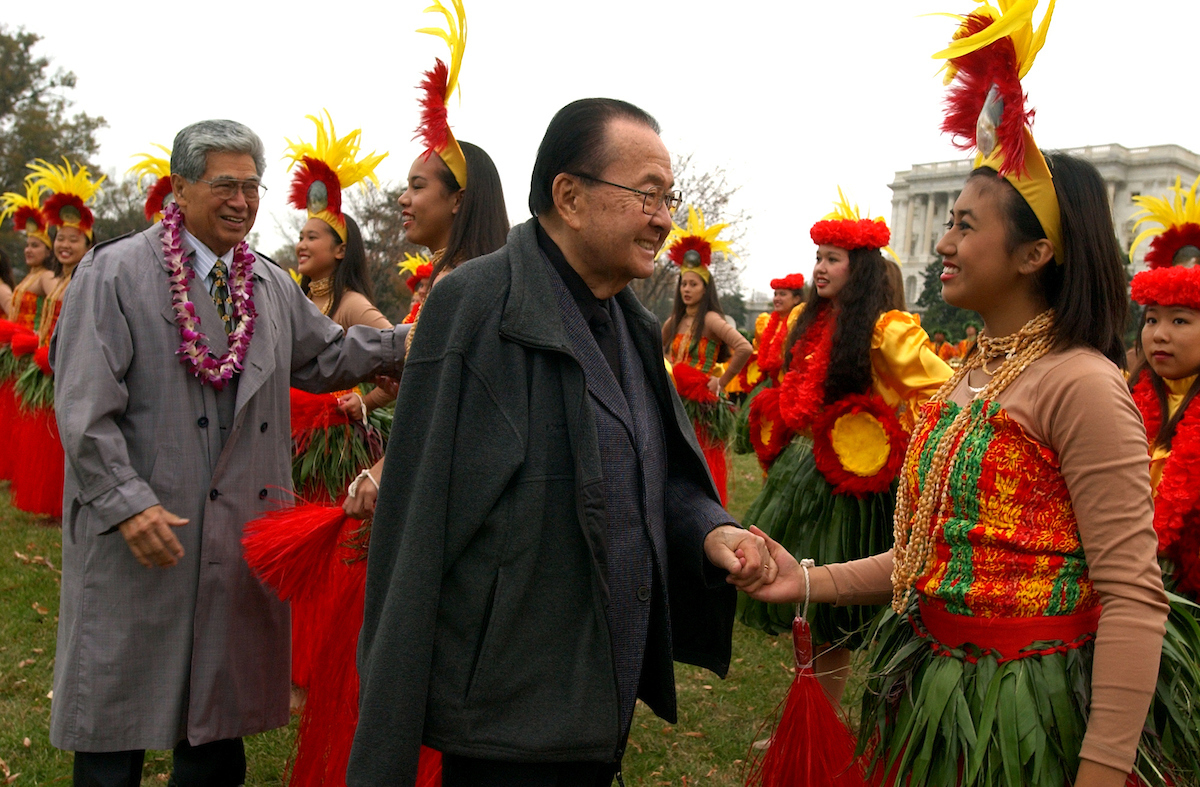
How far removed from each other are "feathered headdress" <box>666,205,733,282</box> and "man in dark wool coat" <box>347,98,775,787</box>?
682cm

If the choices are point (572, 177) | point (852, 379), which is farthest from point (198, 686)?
point (852, 379)

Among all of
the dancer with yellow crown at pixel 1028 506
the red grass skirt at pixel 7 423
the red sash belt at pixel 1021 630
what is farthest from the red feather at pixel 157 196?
the red sash belt at pixel 1021 630

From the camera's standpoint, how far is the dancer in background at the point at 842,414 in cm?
423

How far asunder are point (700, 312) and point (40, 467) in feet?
19.5

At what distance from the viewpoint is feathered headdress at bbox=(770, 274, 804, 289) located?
11.4 metres

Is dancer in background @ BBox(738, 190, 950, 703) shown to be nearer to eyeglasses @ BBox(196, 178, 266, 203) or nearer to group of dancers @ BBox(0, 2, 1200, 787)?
group of dancers @ BBox(0, 2, 1200, 787)

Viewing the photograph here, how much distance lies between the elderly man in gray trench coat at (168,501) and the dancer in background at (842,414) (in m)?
2.46

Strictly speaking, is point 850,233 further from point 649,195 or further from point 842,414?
point 649,195

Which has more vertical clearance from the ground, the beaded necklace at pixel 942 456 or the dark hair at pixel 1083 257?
the dark hair at pixel 1083 257

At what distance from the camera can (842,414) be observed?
14.5 ft

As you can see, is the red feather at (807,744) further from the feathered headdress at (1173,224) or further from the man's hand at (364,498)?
the feathered headdress at (1173,224)

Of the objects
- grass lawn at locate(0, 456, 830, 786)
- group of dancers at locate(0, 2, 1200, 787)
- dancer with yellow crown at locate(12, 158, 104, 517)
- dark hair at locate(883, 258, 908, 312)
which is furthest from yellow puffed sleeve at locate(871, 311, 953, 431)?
dancer with yellow crown at locate(12, 158, 104, 517)

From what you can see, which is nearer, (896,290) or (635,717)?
(635,717)

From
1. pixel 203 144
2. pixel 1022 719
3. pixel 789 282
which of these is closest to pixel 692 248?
pixel 789 282
